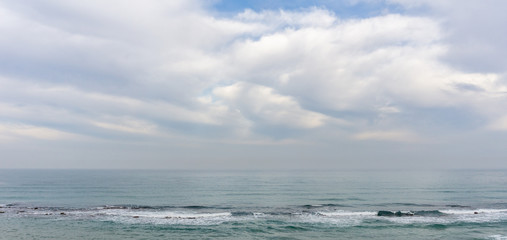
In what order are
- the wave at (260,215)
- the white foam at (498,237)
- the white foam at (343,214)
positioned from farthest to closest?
the white foam at (343,214), the wave at (260,215), the white foam at (498,237)

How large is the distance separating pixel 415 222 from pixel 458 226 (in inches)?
184

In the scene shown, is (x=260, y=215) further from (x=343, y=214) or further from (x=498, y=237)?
(x=498, y=237)

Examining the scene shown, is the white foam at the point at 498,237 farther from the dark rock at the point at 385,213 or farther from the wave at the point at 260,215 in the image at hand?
the dark rock at the point at 385,213

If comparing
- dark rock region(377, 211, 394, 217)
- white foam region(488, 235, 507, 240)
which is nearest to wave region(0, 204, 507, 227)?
dark rock region(377, 211, 394, 217)

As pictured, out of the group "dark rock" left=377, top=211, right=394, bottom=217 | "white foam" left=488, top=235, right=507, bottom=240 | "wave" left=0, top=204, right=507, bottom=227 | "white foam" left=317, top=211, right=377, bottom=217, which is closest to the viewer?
"white foam" left=488, top=235, right=507, bottom=240

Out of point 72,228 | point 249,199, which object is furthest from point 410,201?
point 72,228

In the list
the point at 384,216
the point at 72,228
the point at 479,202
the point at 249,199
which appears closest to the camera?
the point at 72,228

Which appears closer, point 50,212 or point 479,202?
point 50,212

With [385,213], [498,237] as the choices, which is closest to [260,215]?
[385,213]

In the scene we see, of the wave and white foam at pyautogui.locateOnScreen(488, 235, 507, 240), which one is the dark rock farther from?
white foam at pyautogui.locateOnScreen(488, 235, 507, 240)

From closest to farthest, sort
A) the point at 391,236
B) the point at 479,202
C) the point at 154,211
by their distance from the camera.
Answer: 1. the point at 391,236
2. the point at 154,211
3. the point at 479,202

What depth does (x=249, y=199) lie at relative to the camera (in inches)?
2601

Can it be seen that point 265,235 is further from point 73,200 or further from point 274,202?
point 73,200

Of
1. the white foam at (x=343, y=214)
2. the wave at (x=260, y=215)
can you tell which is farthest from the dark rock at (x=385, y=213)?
the white foam at (x=343, y=214)
